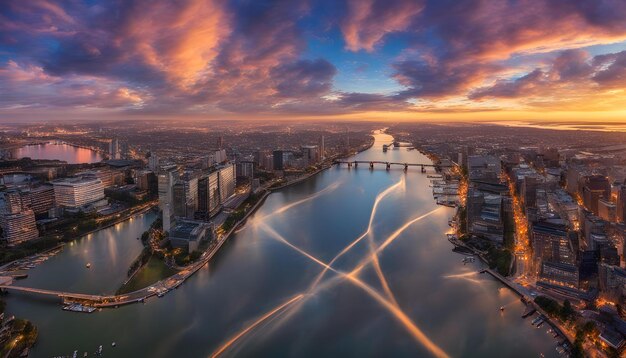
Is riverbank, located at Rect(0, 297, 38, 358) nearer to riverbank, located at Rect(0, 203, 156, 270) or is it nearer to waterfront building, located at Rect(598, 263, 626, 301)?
riverbank, located at Rect(0, 203, 156, 270)

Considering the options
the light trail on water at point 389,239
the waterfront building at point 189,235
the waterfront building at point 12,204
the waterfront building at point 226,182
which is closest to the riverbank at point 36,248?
the waterfront building at point 12,204

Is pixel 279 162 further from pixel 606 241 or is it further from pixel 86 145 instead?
pixel 86 145

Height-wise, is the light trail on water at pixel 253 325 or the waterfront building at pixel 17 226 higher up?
the waterfront building at pixel 17 226

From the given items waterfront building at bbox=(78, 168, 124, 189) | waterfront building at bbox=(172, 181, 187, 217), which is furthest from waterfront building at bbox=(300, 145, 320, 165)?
waterfront building at bbox=(172, 181, 187, 217)

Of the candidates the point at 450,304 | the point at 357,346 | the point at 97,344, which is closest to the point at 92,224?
the point at 97,344

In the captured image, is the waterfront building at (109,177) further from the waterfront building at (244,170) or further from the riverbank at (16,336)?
the riverbank at (16,336)

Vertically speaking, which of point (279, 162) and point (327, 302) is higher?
point (279, 162)
